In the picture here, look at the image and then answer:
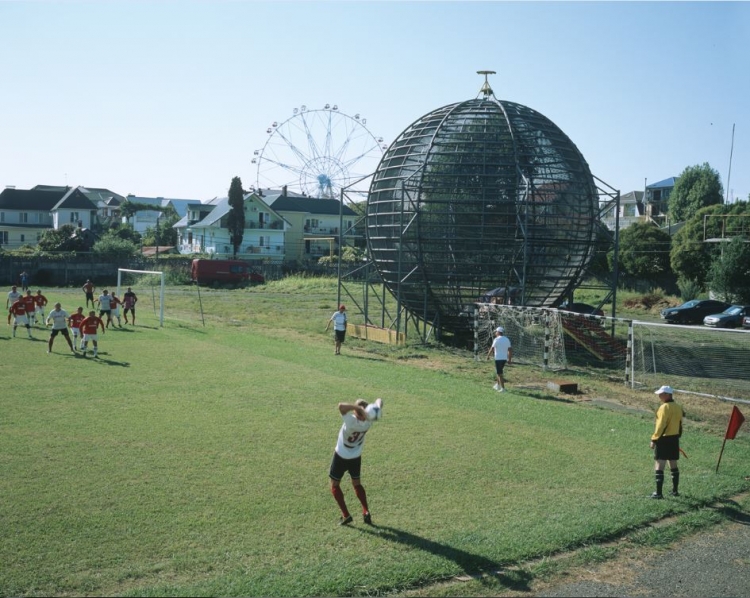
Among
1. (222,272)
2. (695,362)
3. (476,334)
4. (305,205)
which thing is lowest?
(695,362)

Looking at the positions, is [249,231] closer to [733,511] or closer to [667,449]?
[667,449]

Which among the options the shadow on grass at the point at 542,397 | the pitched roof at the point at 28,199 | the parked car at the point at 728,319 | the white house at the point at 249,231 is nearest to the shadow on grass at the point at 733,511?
the shadow on grass at the point at 542,397

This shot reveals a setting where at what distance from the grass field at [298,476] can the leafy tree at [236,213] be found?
53369mm

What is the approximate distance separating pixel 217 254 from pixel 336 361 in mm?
55853

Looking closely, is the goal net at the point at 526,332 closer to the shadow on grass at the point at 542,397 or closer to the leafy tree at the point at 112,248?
the shadow on grass at the point at 542,397

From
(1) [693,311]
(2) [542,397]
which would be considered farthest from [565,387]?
(1) [693,311]

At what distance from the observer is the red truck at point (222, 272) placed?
59.4 metres

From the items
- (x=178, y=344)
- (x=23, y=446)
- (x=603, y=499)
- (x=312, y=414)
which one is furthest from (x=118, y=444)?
(x=178, y=344)

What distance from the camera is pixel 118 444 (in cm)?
1280

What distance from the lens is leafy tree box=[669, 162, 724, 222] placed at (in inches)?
3049

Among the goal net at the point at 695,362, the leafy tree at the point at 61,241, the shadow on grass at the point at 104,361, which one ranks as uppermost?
the leafy tree at the point at 61,241

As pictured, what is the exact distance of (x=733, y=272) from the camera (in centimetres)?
4503

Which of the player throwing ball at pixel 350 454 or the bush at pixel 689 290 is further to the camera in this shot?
the bush at pixel 689 290

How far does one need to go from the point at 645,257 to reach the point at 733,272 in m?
10.5
